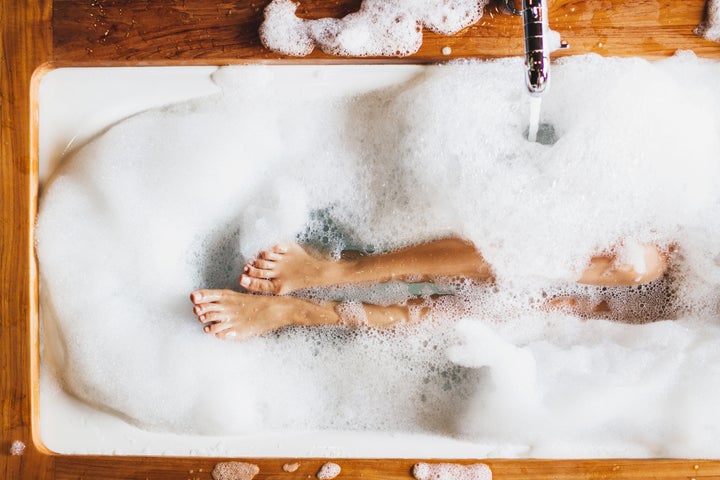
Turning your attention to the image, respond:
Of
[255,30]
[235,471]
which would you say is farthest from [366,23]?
[235,471]

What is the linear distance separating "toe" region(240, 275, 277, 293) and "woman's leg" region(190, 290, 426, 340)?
0.6 inches

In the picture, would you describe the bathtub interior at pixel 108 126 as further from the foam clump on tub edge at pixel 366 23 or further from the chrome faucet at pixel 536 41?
the chrome faucet at pixel 536 41

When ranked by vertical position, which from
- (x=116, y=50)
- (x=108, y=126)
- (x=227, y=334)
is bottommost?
(x=227, y=334)

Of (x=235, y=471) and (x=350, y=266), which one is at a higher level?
(x=350, y=266)

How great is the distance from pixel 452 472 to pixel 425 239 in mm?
486

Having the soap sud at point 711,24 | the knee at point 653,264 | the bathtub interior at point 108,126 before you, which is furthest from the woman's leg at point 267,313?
the soap sud at point 711,24

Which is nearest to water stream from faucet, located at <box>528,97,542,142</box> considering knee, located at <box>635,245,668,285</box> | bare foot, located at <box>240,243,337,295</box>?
knee, located at <box>635,245,668,285</box>

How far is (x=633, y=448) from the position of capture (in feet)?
3.79

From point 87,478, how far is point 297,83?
91cm

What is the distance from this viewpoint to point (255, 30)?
1.17 metres

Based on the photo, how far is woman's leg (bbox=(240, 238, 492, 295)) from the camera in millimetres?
1229

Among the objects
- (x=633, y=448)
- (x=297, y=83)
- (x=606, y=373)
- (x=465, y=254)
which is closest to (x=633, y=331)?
(x=606, y=373)

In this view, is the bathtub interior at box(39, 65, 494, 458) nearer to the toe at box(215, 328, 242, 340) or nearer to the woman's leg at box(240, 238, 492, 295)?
the toe at box(215, 328, 242, 340)

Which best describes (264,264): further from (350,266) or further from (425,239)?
(425,239)
